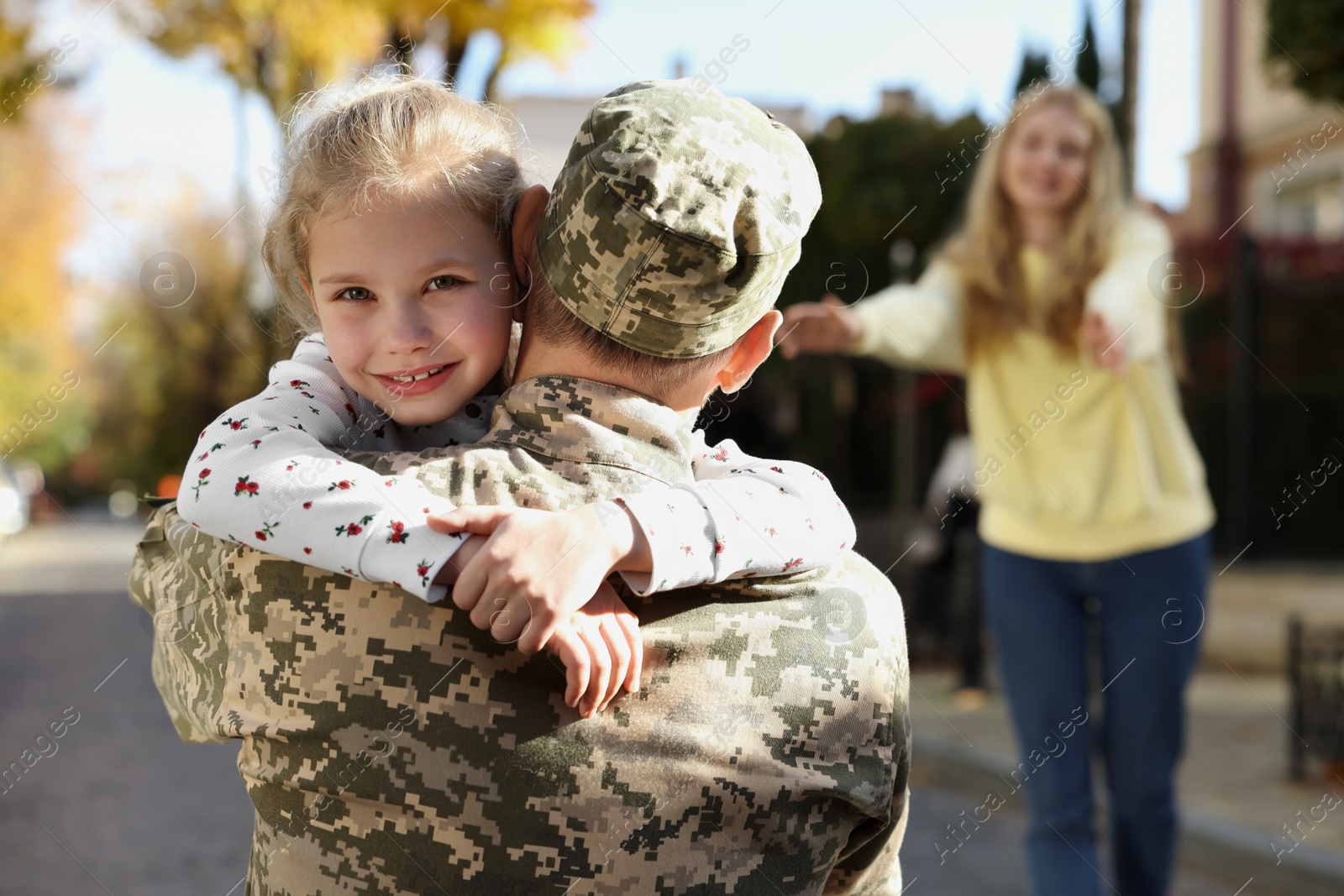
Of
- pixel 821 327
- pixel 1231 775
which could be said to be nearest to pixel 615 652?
pixel 821 327

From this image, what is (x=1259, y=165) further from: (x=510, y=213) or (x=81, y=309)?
(x=81, y=309)

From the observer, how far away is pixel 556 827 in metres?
1.23

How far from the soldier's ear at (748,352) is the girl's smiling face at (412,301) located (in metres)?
0.26

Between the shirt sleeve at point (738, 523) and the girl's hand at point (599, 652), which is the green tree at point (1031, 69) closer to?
the shirt sleeve at point (738, 523)

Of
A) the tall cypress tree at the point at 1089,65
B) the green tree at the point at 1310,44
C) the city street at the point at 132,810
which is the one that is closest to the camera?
the city street at the point at 132,810

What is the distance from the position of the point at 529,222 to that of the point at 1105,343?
1.96 metres

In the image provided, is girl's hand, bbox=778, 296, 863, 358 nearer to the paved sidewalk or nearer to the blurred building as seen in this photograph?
the paved sidewalk

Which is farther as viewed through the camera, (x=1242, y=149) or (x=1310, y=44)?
(x=1242, y=149)

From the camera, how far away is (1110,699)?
3.41 m

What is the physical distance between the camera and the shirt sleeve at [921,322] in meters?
3.14

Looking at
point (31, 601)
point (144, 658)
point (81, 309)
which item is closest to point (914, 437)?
point (144, 658)

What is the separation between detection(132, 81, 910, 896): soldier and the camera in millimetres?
1219

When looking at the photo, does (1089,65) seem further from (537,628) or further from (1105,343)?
(537,628)

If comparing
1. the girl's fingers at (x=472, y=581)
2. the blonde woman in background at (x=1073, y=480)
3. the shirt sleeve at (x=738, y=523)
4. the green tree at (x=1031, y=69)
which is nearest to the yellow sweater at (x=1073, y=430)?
the blonde woman in background at (x=1073, y=480)
